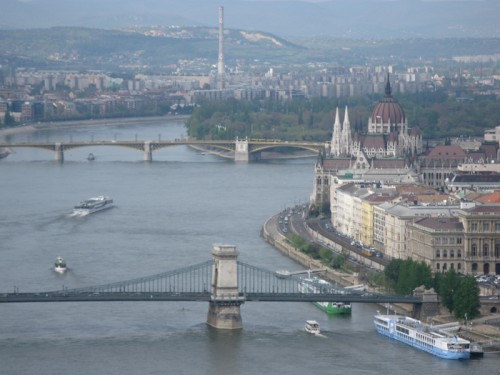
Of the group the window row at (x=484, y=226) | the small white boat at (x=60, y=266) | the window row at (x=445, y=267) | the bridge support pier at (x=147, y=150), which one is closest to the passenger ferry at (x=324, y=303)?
the window row at (x=445, y=267)

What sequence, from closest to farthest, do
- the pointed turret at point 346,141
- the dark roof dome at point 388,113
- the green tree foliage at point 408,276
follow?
the green tree foliage at point 408,276 < the pointed turret at point 346,141 < the dark roof dome at point 388,113

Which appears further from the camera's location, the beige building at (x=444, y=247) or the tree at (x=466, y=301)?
the beige building at (x=444, y=247)

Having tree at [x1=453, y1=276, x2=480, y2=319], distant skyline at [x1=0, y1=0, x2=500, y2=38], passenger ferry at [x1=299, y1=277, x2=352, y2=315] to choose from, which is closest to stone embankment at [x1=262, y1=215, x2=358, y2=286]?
passenger ferry at [x1=299, y1=277, x2=352, y2=315]

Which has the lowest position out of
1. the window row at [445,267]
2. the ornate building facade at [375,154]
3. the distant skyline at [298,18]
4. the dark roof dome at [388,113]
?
the distant skyline at [298,18]

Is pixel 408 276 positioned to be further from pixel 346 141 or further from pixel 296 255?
pixel 346 141

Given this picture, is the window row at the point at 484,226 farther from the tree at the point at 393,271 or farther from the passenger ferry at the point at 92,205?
the passenger ferry at the point at 92,205

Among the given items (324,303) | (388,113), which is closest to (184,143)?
(388,113)

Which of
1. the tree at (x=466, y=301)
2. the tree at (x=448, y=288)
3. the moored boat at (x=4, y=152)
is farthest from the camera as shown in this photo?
the moored boat at (x=4, y=152)
